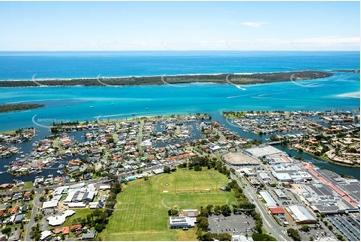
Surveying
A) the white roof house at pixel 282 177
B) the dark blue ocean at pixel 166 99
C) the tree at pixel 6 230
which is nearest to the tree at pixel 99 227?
the tree at pixel 6 230

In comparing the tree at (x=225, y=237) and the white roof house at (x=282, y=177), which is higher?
the tree at (x=225, y=237)

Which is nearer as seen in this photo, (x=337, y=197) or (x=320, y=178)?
(x=337, y=197)

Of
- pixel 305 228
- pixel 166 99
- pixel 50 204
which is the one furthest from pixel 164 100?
pixel 305 228

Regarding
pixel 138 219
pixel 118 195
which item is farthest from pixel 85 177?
pixel 138 219

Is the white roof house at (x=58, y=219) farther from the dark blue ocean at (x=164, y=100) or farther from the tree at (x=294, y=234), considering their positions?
the dark blue ocean at (x=164, y=100)

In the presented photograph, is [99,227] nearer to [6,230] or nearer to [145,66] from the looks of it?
[6,230]

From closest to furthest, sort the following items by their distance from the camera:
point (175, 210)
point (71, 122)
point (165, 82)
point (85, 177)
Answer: point (175, 210) → point (85, 177) → point (71, 122) → point (165, 82)

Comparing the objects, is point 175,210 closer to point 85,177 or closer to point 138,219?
point 138,219
